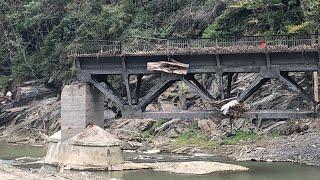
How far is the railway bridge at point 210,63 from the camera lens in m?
33.3

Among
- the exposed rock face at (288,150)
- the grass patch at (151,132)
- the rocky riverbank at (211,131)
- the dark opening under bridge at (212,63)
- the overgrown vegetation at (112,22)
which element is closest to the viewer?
the dark opening under bridge at (212,63)

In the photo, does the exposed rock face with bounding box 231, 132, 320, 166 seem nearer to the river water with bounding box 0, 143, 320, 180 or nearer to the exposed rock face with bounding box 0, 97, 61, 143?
the river water with bounding box 0, 143, 320, 180

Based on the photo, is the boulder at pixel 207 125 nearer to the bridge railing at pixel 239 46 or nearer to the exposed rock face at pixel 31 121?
the bridge railing at pixel 239 46

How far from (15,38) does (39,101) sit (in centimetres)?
1246

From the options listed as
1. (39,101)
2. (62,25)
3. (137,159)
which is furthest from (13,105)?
(137,159)

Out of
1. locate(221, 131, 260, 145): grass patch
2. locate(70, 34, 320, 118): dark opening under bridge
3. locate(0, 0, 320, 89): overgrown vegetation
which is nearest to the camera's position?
locate(70, 34, 320, 118): dark opening under bridge

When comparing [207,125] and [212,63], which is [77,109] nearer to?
[212,63]

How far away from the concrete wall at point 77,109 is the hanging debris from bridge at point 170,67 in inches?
199

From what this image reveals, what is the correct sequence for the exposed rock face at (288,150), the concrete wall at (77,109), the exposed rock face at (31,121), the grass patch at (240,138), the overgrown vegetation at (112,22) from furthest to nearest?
the exposed rock face at (31,121)
the overgrown vegetation at (112,22)
the grass patch at (240,138)
the concrete wall at (77,109)
the exposed rock face at (288,150)

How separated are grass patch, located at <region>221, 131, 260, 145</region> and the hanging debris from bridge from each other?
10362 millimetres

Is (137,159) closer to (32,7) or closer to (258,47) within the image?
(258,47)

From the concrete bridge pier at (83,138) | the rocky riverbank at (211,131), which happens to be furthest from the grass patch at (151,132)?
the concrete bridge pier at (83,138)

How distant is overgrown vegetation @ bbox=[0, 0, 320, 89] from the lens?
49000 mm

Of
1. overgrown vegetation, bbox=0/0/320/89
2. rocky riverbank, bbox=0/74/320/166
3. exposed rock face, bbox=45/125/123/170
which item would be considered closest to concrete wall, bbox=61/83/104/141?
exposed rock face, bbox=45/125/123/170
